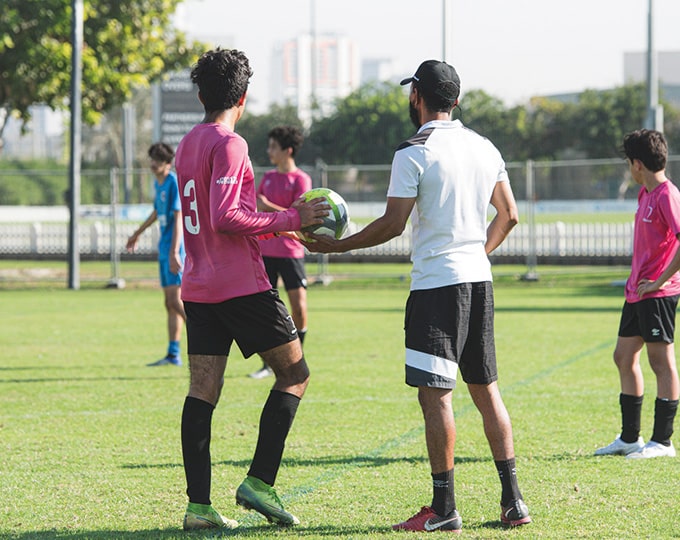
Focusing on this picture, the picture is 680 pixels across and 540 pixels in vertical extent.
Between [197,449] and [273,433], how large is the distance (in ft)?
1.26

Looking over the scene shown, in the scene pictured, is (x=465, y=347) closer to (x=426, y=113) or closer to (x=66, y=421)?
(x=426, y=113)

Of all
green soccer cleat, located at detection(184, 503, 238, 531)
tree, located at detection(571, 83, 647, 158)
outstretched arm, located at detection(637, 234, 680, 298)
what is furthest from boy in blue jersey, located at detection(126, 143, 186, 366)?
tree, located at detection(571, 83, 647, 158)

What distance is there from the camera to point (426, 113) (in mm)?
5055

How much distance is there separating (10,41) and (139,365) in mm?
13380

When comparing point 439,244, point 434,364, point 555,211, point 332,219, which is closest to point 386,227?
point 439,244

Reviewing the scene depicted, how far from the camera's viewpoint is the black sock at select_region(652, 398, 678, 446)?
682 centimetres

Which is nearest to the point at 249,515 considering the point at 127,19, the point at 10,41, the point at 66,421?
the point at 66,421

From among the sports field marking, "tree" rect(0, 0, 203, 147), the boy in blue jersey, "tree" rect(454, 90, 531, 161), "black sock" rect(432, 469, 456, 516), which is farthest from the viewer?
"tree" rect(454, 90, 531, 161)

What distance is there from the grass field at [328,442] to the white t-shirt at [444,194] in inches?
50.1

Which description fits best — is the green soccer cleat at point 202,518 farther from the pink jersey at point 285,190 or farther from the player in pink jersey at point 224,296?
the pink jersey at point 285,190

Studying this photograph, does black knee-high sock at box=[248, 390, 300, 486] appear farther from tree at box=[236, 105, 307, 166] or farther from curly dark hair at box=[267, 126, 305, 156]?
tree at box=[236, 105, 307, 166]

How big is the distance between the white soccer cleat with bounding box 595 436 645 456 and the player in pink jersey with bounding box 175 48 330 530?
8.21 feet

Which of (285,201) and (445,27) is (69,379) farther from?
(445,27)

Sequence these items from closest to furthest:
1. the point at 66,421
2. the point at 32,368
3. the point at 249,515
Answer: the point at 249,515 < the point at 66,421 < the point at 32,368
